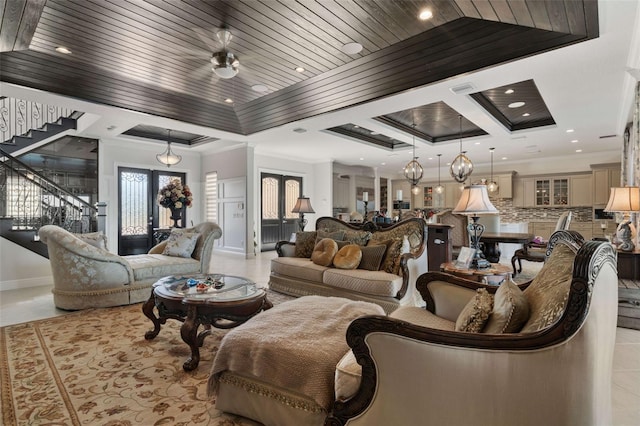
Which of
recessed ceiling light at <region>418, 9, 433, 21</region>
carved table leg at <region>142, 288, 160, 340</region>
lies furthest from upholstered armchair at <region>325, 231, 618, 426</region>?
recessed ceiling light at <region>418, 9, 433, 21</region>

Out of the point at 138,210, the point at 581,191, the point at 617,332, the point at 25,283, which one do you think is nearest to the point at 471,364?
the point at 617,332

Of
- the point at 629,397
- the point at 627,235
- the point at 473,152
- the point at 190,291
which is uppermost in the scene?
the point at 473,152

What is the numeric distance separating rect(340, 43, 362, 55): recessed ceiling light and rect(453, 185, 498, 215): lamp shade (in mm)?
1857

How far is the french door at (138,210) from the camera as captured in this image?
23.8 feet

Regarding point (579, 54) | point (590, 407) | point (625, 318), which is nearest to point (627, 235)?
point (625, 318)

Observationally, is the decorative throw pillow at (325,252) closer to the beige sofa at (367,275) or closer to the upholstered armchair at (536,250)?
the beige sofa at (367,275)

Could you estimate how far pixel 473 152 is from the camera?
8297mm

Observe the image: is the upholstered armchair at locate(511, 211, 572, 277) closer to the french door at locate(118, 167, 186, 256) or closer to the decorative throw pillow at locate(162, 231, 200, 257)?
the decorative throw pillow at locate(162, 231, 200, 257)

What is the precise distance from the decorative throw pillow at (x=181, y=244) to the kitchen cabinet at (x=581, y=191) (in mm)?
9528

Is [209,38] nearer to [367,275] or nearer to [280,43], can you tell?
[280,43]

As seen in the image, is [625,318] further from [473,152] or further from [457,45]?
[473,152]

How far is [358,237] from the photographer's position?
13.4ft

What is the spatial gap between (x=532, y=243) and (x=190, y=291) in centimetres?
517

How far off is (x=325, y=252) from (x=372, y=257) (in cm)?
59
